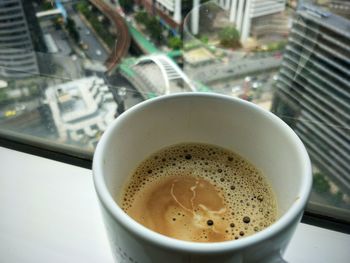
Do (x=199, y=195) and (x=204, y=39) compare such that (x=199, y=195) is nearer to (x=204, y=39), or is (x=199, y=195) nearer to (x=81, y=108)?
(x=81, y=108)

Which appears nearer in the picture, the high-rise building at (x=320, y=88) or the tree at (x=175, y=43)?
the high-rise building at (x=320, y=88)

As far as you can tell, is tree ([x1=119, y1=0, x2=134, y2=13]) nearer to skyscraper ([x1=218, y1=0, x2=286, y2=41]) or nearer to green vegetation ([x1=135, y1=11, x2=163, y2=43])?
green vegetation ([x1=135, y1=11, x2=163, y2=43])

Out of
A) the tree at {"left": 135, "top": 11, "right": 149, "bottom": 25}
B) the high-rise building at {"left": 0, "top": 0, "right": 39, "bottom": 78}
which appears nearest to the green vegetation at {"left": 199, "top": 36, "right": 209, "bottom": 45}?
the tree at {"left": 135, "top": 11, "right": 149, "bottom": 25}

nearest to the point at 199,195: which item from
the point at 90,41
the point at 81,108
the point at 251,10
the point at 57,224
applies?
the point at 57,224

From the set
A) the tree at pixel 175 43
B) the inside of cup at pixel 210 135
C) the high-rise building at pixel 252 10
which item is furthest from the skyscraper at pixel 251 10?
the inside of cup at pixel 210 135

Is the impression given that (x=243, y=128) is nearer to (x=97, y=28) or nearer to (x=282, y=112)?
(x=282, y=112)

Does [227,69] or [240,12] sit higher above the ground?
[240,12]

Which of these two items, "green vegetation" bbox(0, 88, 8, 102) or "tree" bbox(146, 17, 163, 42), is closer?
"green vegetation" bbox(0, 88, 8, 102)

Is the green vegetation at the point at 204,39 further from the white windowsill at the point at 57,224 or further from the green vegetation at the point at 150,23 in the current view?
the white windowsill at the point at 57,224
